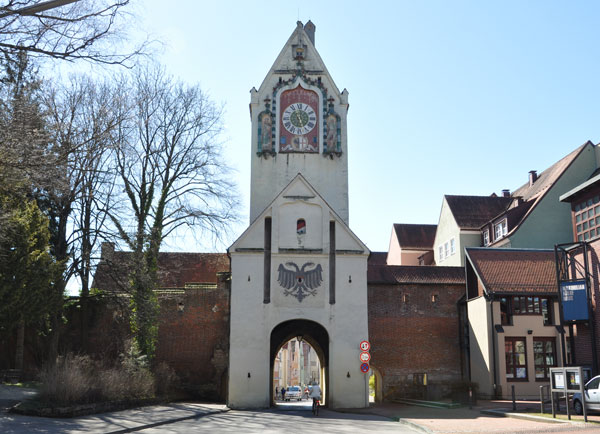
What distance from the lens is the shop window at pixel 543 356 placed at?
32.0 m

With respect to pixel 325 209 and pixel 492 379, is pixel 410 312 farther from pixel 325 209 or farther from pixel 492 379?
pixel 325 209

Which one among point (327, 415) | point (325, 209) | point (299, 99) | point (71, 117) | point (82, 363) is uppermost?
point (299, 99)

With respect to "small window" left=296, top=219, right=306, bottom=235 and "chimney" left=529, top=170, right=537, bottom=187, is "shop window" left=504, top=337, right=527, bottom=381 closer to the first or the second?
"small window" left=296, top=219, right=306, bottom=235

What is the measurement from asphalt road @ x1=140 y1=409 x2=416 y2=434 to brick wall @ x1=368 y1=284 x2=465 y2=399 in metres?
9.68

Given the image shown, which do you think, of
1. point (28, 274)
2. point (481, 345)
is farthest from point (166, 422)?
point (481, 345)

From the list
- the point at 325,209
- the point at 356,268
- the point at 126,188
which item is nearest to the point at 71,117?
the point at 126,188

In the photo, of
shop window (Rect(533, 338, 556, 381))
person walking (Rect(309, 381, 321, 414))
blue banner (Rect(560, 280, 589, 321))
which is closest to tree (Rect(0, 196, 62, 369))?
person walking (Rect(309, 381, 321, 414))

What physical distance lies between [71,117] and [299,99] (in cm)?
1571

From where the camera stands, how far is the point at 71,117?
2506 centimetres

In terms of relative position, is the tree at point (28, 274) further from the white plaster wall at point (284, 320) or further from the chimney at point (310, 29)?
the chimney at point (310, 29)

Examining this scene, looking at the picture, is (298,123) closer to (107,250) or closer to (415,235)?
(107,250)

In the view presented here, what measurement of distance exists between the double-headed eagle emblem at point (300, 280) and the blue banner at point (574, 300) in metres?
10.5

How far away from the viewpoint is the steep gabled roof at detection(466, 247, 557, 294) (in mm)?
32938

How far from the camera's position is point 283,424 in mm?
19984
